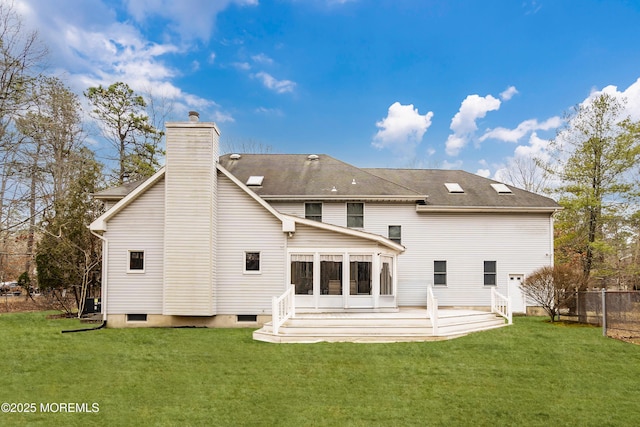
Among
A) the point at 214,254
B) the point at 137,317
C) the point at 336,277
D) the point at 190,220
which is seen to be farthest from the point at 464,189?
the point at 137,317

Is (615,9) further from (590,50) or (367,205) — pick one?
(367,205)

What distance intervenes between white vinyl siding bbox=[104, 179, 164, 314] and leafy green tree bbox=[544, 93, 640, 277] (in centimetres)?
2052

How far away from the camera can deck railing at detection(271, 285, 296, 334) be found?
13375mm

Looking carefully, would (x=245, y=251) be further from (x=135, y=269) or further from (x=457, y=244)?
(x=457, y=244)

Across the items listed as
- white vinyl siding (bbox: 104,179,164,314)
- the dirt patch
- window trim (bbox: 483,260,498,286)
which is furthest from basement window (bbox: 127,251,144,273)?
window trim (bbox: 483,260,498,286)

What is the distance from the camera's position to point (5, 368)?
31.7ft

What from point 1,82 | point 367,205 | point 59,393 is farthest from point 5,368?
point 1,82

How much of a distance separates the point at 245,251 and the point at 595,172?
64.0 ft

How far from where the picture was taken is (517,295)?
2092cm

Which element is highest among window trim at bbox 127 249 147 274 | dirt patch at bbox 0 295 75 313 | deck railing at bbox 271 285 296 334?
window trim at bbox 127 249 147 274

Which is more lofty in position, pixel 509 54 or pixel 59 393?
pixel 509 54

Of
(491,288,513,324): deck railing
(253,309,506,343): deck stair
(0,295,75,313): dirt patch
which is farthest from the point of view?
(0,295,75,313): dirt patch

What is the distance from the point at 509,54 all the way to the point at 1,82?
24.0 m

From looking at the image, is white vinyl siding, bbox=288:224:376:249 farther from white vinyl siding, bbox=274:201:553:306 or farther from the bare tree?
the bare tree
